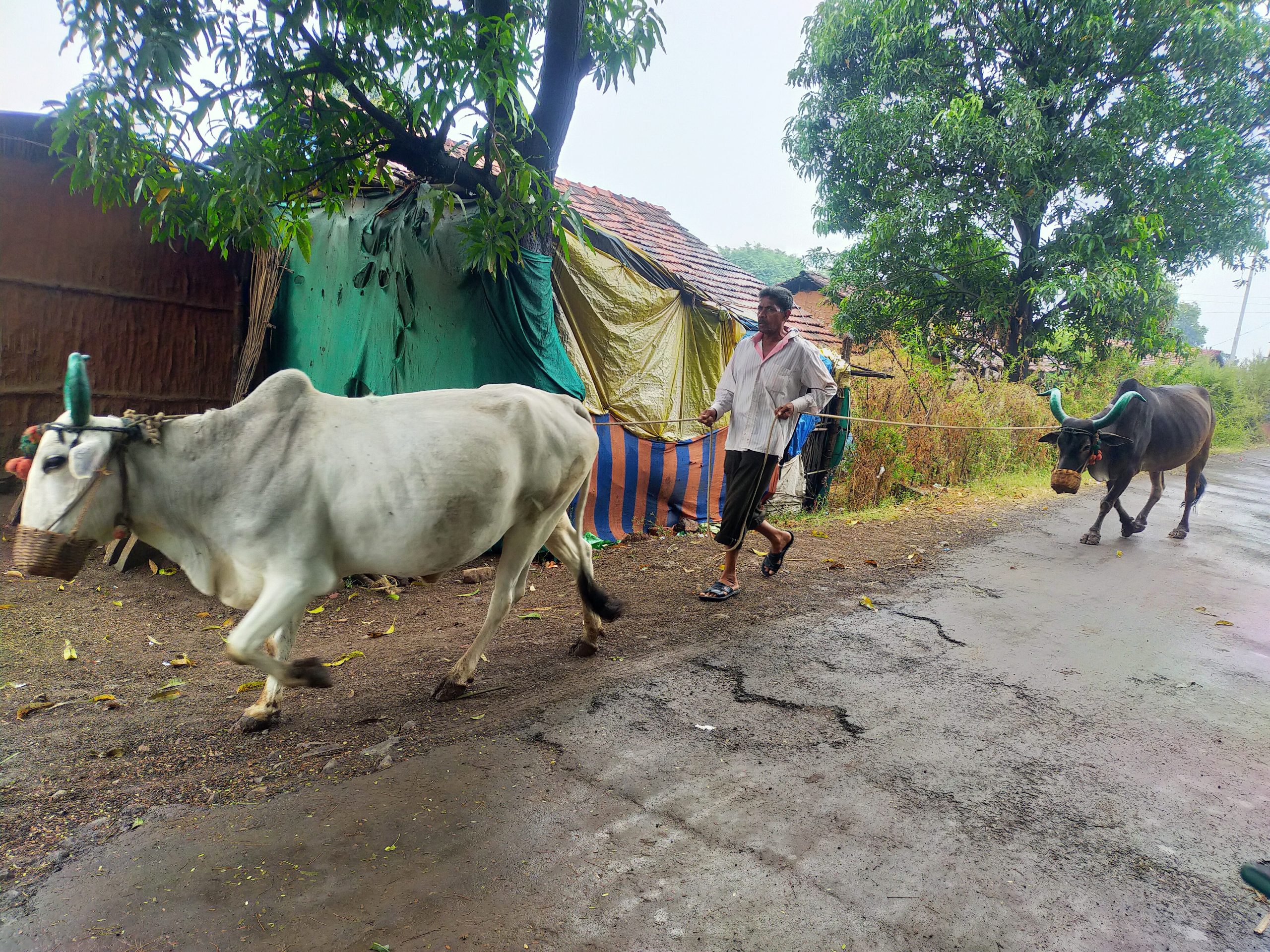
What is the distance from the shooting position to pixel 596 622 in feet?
14.0

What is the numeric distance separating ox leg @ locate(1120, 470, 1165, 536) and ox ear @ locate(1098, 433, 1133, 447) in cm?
77

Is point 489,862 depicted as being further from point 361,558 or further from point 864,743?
point 864,743

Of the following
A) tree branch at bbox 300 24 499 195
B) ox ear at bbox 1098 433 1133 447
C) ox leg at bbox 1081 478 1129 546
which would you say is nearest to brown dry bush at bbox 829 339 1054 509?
ox ear at bbox 1098 433 1133 447

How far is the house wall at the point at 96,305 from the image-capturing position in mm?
6707

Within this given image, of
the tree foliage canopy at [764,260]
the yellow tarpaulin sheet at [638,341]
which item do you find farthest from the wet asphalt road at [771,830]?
the tree foliage canopy at [764,260]

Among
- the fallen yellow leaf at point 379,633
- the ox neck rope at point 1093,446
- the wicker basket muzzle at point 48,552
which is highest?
the ox neck rope at point 1093,446

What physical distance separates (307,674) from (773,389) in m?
3.50

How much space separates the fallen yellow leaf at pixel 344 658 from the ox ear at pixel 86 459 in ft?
5.38

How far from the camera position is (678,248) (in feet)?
33.4

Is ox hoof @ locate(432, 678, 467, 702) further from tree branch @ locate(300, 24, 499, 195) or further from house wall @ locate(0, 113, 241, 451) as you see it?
house wall @ locate(0, 113, 241, 451)

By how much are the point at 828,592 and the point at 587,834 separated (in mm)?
3487

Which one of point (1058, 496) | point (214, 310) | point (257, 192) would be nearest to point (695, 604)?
point (257, 192)

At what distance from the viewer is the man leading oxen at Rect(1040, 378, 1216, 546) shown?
802 centimetres

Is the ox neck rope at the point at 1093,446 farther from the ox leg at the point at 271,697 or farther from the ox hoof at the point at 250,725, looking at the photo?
the ox hoof at the point at 250,725
